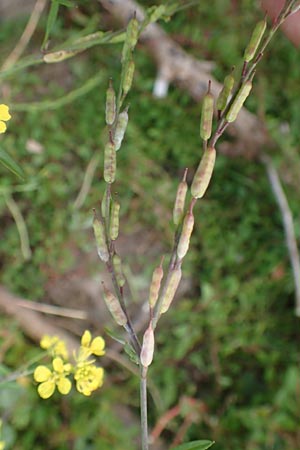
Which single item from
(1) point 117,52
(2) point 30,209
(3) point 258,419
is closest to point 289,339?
(3) point 258,419

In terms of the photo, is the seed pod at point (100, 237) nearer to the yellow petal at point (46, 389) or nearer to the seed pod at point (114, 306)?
the seed pod at point (114, 306)

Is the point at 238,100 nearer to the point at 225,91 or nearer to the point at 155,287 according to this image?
the point at 225,91

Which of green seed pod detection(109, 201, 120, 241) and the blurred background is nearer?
green seed pod detection(109, 201, 120, 241)

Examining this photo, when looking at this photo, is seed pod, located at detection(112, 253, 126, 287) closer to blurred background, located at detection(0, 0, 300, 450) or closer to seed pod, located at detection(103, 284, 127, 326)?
seed pod, located at detection(103, 284, 127, 326)

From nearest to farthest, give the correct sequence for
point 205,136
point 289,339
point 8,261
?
1. point 205,136
2. point 8,261
3. point 289,339

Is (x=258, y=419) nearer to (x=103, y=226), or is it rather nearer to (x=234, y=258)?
A: (x=234, y=258)

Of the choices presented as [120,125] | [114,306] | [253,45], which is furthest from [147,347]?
[253,45]

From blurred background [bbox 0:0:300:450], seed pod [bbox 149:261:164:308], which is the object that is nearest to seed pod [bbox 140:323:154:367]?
seed pod [bbox 149:261:164:308]
